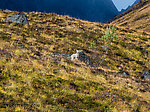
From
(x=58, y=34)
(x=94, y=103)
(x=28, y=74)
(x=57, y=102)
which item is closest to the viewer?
(x=57, y=102)

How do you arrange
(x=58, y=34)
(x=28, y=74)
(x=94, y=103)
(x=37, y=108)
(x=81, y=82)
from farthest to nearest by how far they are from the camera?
(x=58, y=34) < (x=81, y=82) < (x=28, y=74) < (x=94, y=103) < (x=37, y=108)

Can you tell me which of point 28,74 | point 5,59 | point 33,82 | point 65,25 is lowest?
point 33,82

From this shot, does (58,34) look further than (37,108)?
Yes

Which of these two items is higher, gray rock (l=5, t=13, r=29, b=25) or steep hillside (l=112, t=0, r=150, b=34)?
steep hillside (l=112, t=0, r=150, b=34)

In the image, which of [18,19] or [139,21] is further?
[139,21]

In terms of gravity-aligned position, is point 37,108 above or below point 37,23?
below

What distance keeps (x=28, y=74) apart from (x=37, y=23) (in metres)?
29.0

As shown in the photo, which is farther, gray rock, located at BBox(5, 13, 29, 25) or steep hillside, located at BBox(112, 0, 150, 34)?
steep hillside, located at BBox(112, 0, 150, 34)

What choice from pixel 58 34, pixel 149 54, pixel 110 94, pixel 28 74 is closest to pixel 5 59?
pixel 28 74

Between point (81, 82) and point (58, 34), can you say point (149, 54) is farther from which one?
point (81, 82)

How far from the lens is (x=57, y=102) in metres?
9.25

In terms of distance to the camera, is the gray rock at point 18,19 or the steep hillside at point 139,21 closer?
the gray rock at point 18,19

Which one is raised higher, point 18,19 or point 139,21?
point 139,21

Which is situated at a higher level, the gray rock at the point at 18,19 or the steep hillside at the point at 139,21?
the steep hillside at the point at 139,21
